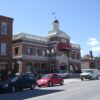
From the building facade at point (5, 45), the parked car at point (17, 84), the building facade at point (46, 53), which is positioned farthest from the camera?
the building facade at point (46, 53)

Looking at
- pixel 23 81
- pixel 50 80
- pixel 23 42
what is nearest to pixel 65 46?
pixel 23 42

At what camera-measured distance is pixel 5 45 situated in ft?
157

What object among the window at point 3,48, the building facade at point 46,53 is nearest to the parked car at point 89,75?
the building facade at point 46,53

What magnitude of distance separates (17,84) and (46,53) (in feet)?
117

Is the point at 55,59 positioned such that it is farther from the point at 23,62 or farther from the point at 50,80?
the point at 50,80

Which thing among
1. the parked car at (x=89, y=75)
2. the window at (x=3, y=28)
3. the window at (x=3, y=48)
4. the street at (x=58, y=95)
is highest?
the window at (x=3, y=28)

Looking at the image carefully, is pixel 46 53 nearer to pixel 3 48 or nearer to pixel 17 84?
pixel 3 48

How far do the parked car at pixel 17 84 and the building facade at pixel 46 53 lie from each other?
2570cm

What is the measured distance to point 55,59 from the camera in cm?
6381

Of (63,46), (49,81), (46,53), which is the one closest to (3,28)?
(49,81)

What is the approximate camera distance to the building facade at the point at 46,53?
5781 cm

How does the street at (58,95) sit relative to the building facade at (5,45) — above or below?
below

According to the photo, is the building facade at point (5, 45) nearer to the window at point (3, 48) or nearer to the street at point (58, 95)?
the window at point (3, 48)

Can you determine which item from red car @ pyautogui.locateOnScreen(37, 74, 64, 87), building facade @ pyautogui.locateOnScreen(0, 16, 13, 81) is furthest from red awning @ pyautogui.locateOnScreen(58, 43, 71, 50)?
red car @ pyautogui.locateOnScreen(37, 74, 64, 87)
